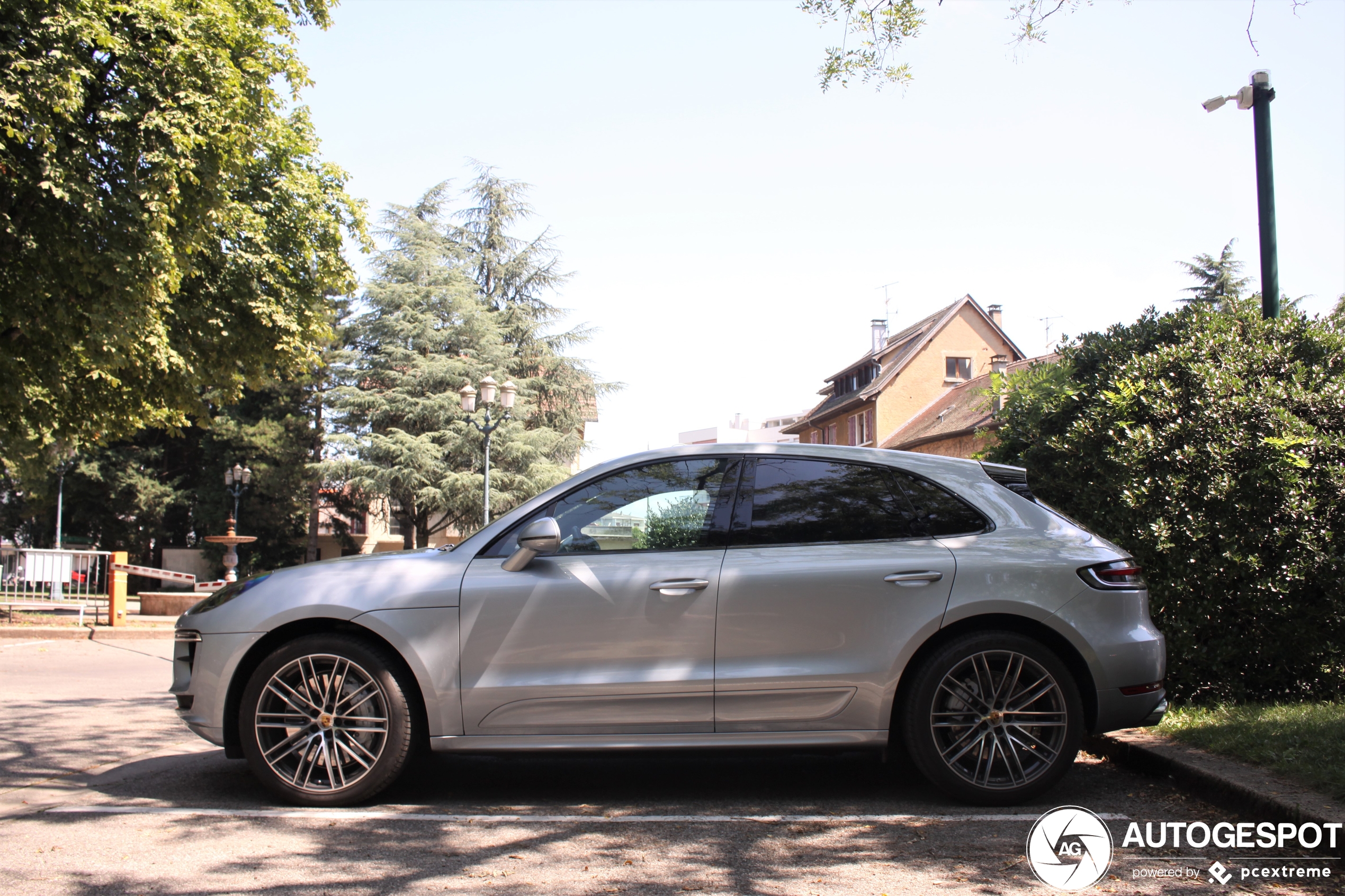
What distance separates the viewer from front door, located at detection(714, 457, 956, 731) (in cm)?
445

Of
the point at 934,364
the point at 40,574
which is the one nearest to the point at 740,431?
the point at 934,364

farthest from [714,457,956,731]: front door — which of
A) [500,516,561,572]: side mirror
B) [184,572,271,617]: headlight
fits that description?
[184,572,271,617]: headlight

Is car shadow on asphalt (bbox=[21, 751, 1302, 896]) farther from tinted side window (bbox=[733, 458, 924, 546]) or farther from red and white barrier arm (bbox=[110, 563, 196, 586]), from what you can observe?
red and white barrier arm (bbox=[110, 563, 196, 586])

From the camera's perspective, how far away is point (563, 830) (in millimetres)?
4230

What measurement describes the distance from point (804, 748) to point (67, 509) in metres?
41.0

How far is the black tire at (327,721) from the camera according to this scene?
177 inches

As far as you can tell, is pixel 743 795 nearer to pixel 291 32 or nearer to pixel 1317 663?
pixel 1317 663

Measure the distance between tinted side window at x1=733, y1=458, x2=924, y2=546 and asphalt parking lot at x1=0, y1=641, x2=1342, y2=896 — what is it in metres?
1.03

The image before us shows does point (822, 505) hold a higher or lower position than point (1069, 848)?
higher

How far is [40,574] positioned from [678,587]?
1717 cm

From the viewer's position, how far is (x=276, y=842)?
402 centimetres

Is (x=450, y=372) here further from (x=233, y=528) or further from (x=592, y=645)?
(x=592, y=645)

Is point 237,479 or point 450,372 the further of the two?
point 450,372

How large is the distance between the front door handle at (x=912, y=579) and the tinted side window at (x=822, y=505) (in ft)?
0.79
